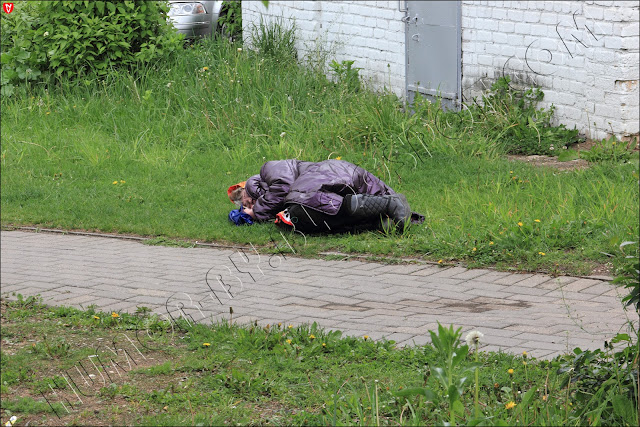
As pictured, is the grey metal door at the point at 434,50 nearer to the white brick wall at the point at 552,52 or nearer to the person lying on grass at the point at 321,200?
the white brick wall at the point at 552,52

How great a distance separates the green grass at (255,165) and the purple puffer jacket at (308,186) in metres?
0.24

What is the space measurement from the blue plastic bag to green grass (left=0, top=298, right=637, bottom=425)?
8.03 feet

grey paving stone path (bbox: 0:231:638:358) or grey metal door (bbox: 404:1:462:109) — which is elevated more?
grey metal door (bbox: 404:1:462:109)

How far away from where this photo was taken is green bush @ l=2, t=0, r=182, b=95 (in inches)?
464

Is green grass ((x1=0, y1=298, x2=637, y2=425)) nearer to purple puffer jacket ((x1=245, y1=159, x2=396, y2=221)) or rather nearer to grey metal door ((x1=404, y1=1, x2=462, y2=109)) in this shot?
purple puffer jacket ((x1=245, y1=159, x2=396, y2=221))

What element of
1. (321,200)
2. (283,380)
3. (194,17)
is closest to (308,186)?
(321,200)

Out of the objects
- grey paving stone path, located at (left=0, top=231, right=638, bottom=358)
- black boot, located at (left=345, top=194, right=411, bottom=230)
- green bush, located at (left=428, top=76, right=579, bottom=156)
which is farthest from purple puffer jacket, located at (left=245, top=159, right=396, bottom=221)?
green bush, located at (left=428, top=76, right=579, bottom=156)

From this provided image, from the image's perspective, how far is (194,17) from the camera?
610 inches

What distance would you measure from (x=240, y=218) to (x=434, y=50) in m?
4.88

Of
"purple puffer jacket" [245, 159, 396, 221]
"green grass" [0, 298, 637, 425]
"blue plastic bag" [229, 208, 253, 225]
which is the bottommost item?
"blue plastic bag" [229, 208, 253, 225]

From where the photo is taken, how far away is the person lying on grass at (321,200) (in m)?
6.88

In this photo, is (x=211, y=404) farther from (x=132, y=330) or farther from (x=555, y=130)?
A: (x=555, y=130)

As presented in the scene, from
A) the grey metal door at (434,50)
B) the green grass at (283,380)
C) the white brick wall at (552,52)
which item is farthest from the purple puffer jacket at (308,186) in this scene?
the grey metal door at (434,50)

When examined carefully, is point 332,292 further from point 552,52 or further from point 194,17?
point 194,17
